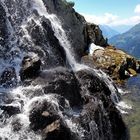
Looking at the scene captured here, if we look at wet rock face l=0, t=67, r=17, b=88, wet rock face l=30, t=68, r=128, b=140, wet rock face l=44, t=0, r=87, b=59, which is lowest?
wet rock face l=30, t=68, r=128, b=140

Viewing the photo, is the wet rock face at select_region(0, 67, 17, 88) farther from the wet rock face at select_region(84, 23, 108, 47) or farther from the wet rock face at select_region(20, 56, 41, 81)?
the wet rock face at select_region(84, 23, 108, 47)

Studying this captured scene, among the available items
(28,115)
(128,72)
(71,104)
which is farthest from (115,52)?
(28,115)

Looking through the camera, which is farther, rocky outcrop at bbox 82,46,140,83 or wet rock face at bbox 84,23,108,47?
wet rock face at bbox 84,23,108,47

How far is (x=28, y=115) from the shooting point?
36781 millimetres

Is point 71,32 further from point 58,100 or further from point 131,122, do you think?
point 58,100

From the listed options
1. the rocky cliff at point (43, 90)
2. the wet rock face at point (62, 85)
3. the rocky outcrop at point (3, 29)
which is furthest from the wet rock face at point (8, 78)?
the rocky outcrop at point (3, 29)

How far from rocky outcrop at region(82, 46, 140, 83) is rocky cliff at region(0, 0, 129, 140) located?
2645 cm

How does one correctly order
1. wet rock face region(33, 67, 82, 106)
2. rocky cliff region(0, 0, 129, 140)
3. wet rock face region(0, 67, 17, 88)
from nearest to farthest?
rocky cliff region(0, 0, 129, 140), wet rock face region(33, 67, 82, 106), wet rock face region(0, 67, 17, 88)

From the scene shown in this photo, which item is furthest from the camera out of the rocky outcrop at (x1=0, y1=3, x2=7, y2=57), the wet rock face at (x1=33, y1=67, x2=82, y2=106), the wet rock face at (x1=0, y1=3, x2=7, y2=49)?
the wet rock face at (x1=0, y1=3, x2=7, y2=49)

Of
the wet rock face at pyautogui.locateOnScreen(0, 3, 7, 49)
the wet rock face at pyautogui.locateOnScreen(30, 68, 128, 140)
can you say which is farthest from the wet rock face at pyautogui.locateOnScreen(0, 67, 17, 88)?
the wet rock face at pyautogui.locateOnScreen(0, 3, 7, 49)

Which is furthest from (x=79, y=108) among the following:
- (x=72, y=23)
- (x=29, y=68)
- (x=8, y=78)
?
(x=72, y=23)

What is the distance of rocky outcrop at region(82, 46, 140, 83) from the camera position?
87.9 meters

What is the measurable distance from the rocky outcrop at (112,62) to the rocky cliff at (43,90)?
26446 millimetres

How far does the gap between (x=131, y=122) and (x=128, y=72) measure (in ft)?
136
